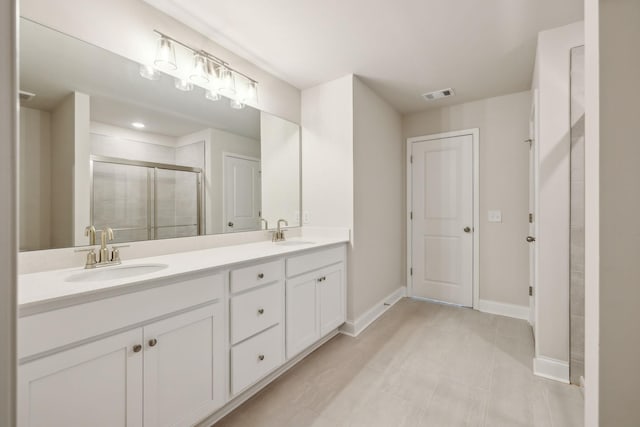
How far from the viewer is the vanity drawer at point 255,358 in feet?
5.11

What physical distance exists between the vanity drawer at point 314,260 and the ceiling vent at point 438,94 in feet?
6.46

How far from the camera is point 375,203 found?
3055mm

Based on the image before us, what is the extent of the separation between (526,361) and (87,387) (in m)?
2.74

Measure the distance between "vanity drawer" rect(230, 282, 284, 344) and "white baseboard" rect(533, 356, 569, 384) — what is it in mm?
1862

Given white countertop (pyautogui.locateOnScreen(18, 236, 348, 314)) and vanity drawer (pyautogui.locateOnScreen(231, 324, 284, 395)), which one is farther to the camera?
vanity drawer (pyautogui.locateOnScreen(231, 324, 284, 395))

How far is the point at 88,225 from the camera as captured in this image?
1498 millimetres

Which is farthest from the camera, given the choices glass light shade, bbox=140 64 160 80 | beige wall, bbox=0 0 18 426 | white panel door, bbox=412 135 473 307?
white panel door, bbox=412 135 473 307

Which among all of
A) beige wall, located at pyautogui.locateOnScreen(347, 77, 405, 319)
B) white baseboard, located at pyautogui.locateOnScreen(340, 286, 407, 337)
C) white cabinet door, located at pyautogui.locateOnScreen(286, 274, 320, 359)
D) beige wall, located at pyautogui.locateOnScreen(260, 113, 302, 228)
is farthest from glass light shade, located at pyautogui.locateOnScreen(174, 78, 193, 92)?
white baseboard, located at pyautogui.locateOnScreen(340, 286, 407, 337)

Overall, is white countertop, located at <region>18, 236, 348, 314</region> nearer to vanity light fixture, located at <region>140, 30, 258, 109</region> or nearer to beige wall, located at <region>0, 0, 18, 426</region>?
beige wall, located at <region>0, 0, 18, 426</region>

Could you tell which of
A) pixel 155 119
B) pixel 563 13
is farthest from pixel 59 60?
pixel 563 13

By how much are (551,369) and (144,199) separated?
2976 millimetres

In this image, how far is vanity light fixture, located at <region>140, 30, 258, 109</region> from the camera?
1.76m

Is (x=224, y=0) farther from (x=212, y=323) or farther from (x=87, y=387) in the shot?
(x=87, y=387)

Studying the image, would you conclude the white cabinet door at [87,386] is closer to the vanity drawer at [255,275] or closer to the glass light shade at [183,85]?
the vanity drawer at [255,275]
